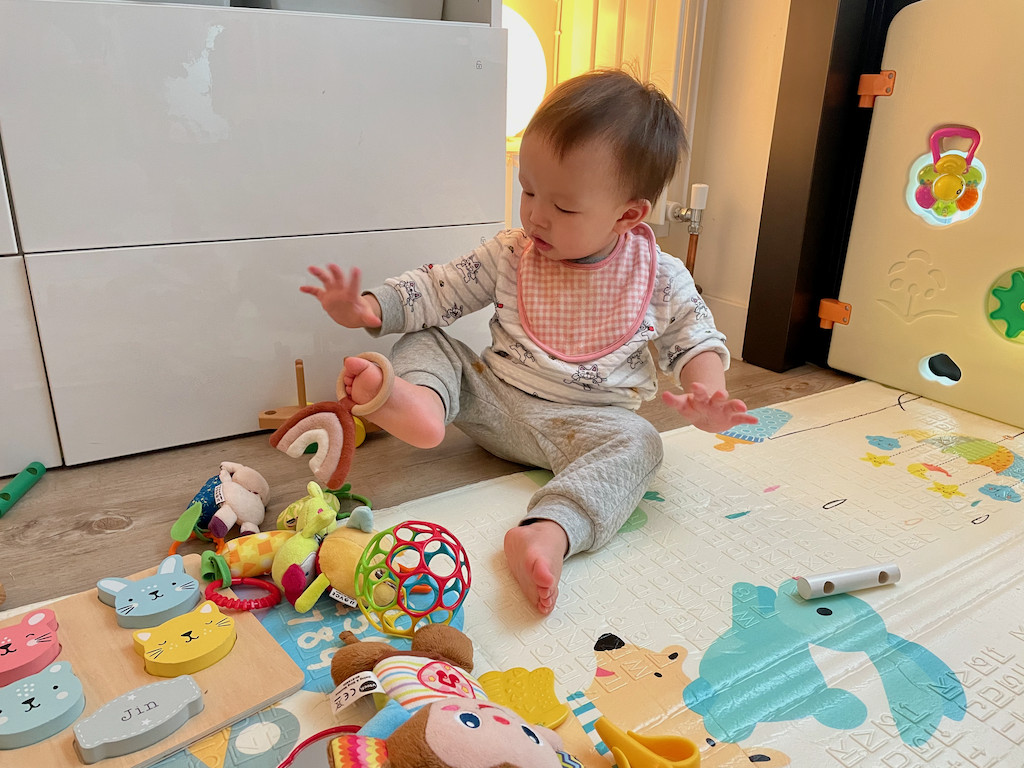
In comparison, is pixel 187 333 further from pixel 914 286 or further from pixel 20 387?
pixel 914 286

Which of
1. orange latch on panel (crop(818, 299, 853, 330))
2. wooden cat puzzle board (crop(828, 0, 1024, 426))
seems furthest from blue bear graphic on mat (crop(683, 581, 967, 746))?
orange latch on panel (crop(818, 299, 853, 330))

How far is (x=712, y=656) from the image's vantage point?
0.68m

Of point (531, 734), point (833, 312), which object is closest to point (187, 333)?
point (531, 734)

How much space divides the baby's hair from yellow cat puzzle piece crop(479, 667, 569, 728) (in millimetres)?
551

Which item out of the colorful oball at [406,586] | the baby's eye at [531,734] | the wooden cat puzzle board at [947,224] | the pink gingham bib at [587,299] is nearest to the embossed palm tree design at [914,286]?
the wooden cat puzzle board at [947,224]

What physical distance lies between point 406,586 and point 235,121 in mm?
669

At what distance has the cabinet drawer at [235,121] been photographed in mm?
901

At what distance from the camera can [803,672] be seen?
0.66m

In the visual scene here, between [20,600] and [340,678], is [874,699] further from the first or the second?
[20,600]

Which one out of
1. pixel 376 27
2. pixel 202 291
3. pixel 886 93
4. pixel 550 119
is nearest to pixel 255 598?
pixel 202 291

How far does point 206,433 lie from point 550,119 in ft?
2.20

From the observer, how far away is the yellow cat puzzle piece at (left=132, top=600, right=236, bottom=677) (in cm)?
62

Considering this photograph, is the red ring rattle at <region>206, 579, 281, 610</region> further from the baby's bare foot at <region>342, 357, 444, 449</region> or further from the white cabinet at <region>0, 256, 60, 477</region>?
the white cabinet at <region>0, 256, 60, 477</region>

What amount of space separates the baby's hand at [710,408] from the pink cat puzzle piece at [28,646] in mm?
623
